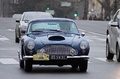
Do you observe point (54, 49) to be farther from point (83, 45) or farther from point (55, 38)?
point (83, 45)

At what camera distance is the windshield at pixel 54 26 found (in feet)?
55.2

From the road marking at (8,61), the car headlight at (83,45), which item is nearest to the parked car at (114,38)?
the road marking at (8,61)

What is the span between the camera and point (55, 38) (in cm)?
1584

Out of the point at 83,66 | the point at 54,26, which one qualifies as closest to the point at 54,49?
the point at 83,66

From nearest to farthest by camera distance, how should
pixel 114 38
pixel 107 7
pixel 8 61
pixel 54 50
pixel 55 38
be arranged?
pixel 54 50 < pixel 55 38 < pixel 8 61 < pixel 114 38 < pixel 107 7

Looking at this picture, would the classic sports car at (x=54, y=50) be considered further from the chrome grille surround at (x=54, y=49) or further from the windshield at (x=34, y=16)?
the windshield at (x=34, y=16)

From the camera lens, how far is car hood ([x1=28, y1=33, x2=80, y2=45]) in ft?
51.1

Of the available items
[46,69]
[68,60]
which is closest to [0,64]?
[46,69]

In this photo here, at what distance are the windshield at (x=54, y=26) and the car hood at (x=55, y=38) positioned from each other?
0.53 meters

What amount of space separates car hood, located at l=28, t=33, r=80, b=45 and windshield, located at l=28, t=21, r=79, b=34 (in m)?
0.53

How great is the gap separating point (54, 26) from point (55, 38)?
1.15 metres

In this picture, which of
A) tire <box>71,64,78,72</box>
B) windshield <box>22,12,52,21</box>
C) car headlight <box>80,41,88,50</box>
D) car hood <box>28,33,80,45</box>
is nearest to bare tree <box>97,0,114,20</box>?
windshield <box>22,12,52,21</box>

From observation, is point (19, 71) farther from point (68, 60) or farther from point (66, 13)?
point (66, 13)

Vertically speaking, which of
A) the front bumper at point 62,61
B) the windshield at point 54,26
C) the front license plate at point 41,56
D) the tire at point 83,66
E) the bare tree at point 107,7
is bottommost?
the bare tree at point 107,7
